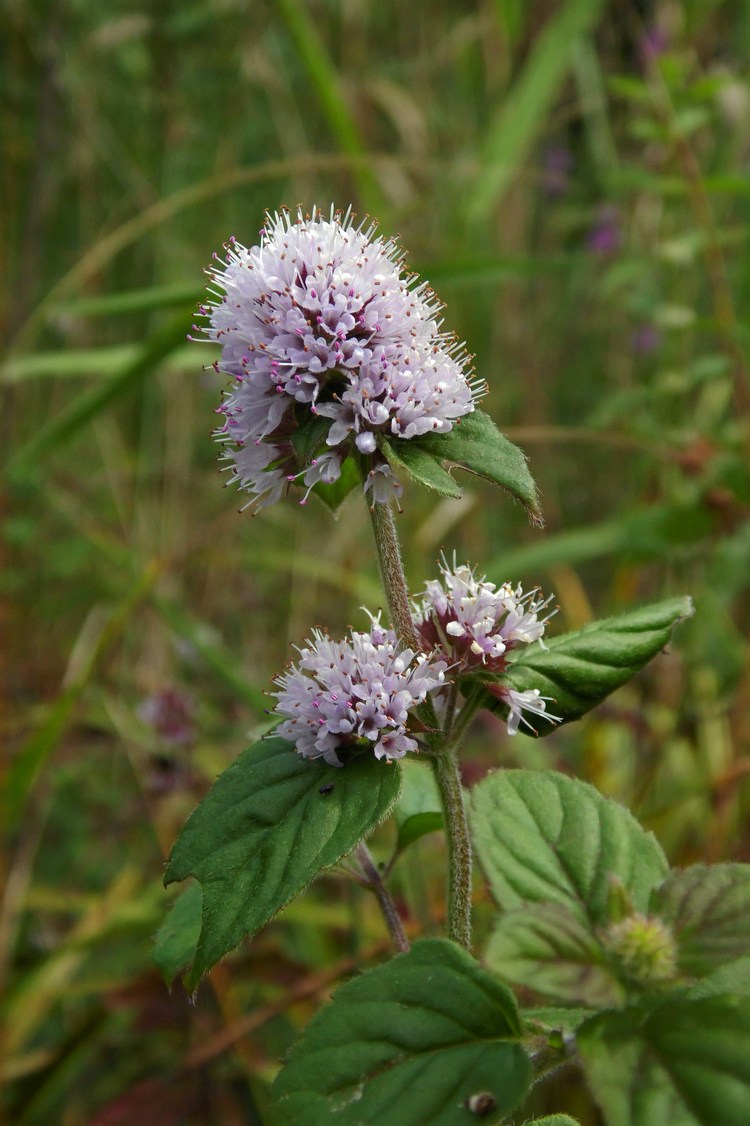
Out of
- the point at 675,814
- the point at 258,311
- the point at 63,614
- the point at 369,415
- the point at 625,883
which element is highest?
the point at 63,614

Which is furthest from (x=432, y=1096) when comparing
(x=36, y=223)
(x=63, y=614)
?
(x=63, y=614)

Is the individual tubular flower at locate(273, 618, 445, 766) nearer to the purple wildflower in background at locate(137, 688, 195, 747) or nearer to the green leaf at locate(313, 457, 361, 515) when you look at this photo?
the green leaf at locate(313, 457, 361, 515)

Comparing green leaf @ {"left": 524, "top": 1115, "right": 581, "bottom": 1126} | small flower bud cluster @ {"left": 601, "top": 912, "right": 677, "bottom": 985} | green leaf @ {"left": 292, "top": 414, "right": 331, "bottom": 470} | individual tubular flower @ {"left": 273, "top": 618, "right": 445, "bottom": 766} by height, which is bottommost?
green leaf @ {"left": 524, "top": 1115, "right": 581, "bottom": 1126}

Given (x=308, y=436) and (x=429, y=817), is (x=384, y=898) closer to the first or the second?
(x=429, y=817)

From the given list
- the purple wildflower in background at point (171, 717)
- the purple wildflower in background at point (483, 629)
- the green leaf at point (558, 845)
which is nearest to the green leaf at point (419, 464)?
the purple wildflower in background at point (483, 629)

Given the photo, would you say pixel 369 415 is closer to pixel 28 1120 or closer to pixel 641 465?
pixel 28 1120

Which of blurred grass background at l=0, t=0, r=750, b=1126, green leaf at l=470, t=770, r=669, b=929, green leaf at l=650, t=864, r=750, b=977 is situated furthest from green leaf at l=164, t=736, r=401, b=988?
blurred grass background at l=0, t=0, r=750, b=1126
